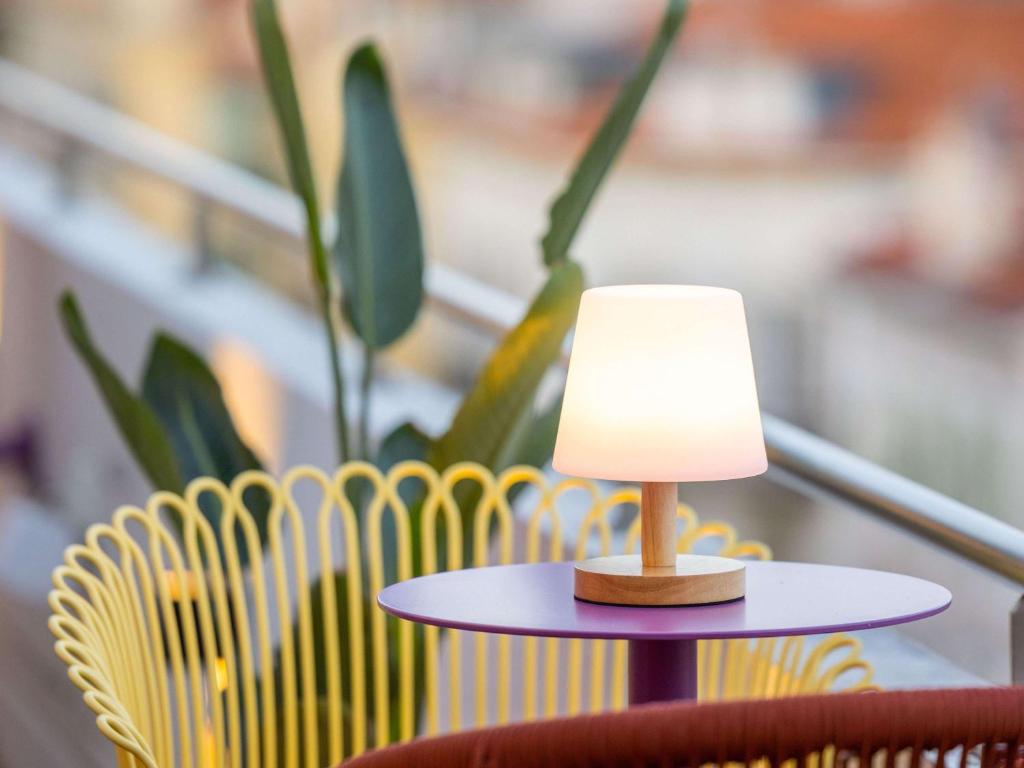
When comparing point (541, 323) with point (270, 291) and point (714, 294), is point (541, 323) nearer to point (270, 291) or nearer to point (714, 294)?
point (714, 294)

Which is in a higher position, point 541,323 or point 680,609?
point 541,323

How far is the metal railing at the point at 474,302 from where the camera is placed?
1.17 m

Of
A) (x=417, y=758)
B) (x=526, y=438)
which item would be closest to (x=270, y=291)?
(x=526, y=438)

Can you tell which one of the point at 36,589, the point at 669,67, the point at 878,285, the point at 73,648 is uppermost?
the point at 669,67

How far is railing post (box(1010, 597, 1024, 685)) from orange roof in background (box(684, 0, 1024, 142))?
2.15 m

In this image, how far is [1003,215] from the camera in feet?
10.4

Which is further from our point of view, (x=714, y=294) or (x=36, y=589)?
(x=36, y=589)

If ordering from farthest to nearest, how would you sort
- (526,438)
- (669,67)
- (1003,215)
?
(669,67) < (1003,215) < (526,438)

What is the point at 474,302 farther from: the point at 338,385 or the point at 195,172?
the point at 195,172

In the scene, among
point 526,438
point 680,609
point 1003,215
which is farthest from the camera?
point 1003,215

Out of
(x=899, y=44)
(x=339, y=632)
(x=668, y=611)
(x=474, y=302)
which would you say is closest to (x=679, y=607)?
(x=668, y=611)

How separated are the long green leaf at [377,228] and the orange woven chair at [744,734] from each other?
101 cm

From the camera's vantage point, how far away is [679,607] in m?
1.00

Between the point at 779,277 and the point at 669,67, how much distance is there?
110cm
